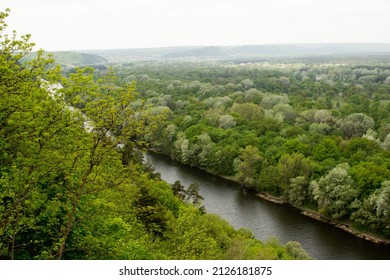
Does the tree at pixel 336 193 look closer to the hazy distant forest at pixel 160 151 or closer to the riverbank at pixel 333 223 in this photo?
the hazy distant forest at pixel 160 151

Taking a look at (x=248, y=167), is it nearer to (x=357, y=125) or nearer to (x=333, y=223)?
(x=333, y=223)

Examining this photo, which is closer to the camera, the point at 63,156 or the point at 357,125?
the point at 63,156

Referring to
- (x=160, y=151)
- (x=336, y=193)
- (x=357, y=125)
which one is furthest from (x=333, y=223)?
(x=160, y=151)

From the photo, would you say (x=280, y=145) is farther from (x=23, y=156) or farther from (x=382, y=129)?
(x=23, y=156)

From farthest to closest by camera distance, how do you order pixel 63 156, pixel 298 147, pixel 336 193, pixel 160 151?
pixel 160 151 → pixel 298 147 → pixel 336 193 → pixel 63 156

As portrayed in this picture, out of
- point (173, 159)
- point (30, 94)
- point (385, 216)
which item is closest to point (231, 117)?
point (173, 159)

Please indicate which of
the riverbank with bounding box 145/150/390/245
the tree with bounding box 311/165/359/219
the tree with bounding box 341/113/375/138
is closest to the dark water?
the riverbank with bounding box 145/150/390/245
